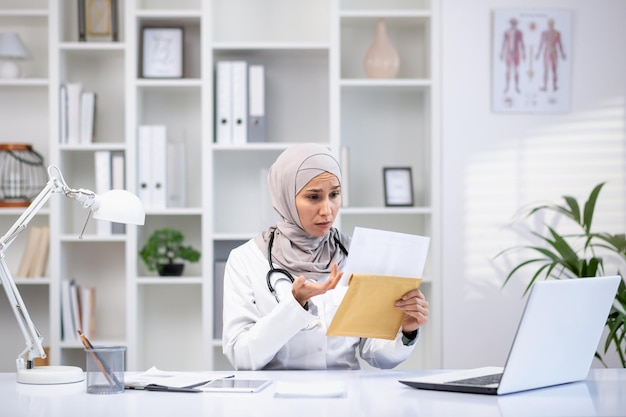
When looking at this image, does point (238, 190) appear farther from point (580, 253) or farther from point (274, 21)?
point (580, 253)

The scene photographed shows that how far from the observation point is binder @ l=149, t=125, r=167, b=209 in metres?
3.68

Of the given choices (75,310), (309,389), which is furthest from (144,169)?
(309,389)

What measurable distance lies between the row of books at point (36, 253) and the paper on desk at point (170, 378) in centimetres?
189

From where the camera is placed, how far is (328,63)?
396cm

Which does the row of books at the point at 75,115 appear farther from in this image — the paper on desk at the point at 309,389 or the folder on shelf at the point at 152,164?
the paper on desk at the point at 309,389

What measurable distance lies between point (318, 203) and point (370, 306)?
48cm

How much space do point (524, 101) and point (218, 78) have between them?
1.43 metres

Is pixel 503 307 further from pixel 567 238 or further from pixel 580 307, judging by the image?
pixel 580 307

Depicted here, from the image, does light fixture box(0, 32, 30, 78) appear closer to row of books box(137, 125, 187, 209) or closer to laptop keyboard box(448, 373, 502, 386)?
row of books box(137, 125, 187, 209)

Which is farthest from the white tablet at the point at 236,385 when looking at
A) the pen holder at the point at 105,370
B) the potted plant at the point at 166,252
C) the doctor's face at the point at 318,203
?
the potted plant at the point at 166,252

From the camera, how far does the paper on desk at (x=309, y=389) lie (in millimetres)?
1745

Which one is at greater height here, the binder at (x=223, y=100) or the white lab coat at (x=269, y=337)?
the binder at (x=223, y=100)

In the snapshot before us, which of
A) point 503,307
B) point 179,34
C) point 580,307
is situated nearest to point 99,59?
point 179,34

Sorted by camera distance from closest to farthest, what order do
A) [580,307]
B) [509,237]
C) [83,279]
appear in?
Result: [580,307] → [509,237] → [83,279]
